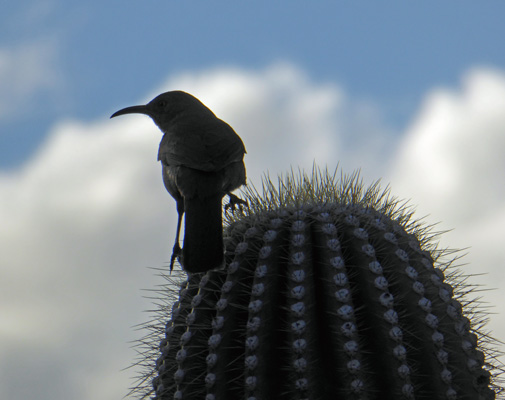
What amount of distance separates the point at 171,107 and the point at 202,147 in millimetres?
972

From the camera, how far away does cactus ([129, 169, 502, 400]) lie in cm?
281

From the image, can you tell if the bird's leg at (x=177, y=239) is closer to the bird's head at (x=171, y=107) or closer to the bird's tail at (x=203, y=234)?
the bird's tail at (x=203, y=234)

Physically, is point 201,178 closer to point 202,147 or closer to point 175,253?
point 202,147

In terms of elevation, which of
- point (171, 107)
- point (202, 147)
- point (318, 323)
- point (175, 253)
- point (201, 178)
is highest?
point (171, 107)

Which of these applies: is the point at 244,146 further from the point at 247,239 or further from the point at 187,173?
the point at 247,239

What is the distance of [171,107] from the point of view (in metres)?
4.59

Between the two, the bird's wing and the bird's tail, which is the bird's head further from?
the bird's tail

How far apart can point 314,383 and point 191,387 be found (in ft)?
1.65

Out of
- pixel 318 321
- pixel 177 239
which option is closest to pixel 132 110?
pixel 177 239

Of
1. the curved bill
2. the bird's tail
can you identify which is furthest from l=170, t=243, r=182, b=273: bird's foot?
the curved bill

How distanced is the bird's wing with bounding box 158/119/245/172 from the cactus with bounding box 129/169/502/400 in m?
0.42

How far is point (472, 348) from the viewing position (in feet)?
10.3

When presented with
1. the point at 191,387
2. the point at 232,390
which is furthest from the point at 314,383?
the point at 191,387

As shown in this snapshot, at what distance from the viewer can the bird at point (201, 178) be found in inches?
123
